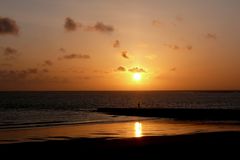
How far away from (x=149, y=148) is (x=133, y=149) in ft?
3.47

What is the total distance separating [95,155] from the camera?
24.9 metres

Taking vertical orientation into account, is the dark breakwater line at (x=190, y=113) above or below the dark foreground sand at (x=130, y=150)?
above

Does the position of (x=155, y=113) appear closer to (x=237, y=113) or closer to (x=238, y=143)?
(x=237, y=113)

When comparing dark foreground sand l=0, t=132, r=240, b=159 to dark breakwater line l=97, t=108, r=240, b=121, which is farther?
dark breakwater line l=97, t=108, r=240, b=121

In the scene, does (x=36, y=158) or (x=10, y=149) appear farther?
(x=10, y=149)

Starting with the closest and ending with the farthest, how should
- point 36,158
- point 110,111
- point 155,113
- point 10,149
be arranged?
1. point 36,158
2. point 10,149
3. point 155,113
4. point 110,111

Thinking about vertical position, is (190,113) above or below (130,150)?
above

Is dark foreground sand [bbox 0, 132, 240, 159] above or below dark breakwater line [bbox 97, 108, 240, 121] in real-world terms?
below

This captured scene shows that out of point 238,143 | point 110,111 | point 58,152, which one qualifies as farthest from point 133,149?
point 110,111

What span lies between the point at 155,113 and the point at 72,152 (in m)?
57.0

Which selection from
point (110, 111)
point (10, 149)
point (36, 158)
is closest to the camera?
point (36, 158)

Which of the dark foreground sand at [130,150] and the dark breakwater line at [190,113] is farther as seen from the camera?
the dark breakwater line at [190,113]

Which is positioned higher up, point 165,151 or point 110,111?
point 110,111

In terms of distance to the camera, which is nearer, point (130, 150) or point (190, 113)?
point (130, 150)
